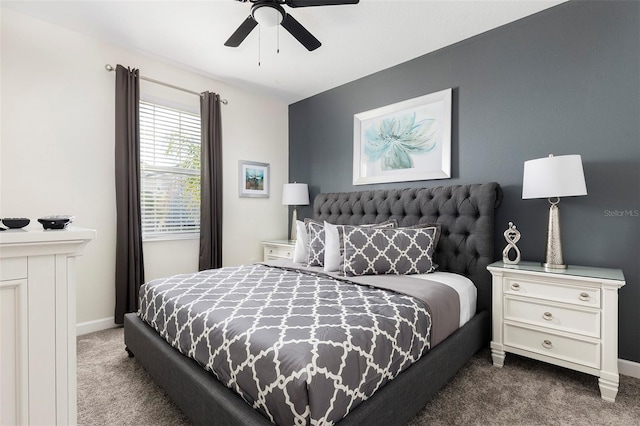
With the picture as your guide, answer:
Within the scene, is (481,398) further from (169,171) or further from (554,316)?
(169,171)

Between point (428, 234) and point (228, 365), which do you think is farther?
point (428, 234)

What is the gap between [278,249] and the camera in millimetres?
3818

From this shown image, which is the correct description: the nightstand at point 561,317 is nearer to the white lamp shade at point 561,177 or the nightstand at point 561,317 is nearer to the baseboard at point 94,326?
the white lamp shade at point 561,177

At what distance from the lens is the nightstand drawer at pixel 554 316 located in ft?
6.06

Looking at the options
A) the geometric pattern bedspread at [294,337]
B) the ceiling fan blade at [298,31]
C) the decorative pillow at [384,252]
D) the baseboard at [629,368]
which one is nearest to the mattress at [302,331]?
the geometric pattern bedspread at [294,337]

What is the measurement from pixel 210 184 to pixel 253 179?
653mm

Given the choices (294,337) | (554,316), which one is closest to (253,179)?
(294,337)

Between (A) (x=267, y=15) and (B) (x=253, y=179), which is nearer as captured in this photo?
(A) (x=267, y=15)

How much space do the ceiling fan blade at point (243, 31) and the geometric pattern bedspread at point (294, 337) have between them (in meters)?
1.75

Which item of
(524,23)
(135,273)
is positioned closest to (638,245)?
(524,23)

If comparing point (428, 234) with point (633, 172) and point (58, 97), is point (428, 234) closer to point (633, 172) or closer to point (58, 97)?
point (633, 172)

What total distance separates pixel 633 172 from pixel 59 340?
3092mm

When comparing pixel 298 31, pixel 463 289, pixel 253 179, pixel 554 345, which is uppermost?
pixel 298 31

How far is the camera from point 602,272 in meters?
1.95
